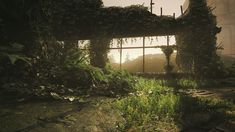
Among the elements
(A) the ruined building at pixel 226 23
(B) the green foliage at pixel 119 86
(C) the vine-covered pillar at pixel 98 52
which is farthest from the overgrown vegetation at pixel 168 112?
(A) the ruined building at pixel 226 23

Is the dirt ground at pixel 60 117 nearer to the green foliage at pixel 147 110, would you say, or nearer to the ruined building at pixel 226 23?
the green foliage at pixel 147 110

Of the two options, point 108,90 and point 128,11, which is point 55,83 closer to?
point 108,90

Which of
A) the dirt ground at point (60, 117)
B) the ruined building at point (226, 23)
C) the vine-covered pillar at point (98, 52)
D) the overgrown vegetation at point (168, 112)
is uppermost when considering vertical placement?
the ruined building at point (226, 23)

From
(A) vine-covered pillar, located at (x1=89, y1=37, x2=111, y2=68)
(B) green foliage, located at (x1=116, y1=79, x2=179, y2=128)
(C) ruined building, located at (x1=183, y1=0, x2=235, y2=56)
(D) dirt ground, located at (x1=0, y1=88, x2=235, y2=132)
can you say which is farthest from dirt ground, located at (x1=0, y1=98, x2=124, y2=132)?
(C) ruined building, located at (x1=183, y1=0, x2=235, y2=56)

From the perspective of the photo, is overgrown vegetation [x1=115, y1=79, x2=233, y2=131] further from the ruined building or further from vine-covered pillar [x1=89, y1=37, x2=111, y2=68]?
the ruined building

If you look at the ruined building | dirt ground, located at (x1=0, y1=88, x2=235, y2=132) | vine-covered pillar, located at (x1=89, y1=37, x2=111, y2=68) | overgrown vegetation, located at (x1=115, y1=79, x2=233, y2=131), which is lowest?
overgrown vegetation, located at (x1=115, y1=79, x2=233, y2=131)

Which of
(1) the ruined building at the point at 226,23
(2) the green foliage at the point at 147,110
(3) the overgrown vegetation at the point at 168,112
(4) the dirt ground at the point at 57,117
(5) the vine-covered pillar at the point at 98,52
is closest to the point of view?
(4) the dirt ground at the point at 57,117

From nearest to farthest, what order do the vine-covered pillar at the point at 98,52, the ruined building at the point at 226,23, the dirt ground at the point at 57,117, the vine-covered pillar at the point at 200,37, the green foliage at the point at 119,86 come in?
the dirt ground at the point at 57,117 < the green foliage at the point at 119,86 < the vine-covered pillar at the point at 200,37 < the vine-covered pillar at the point at 98,52 < the ruined building at the point at 226,23

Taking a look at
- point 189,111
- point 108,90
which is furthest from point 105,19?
point 189,111

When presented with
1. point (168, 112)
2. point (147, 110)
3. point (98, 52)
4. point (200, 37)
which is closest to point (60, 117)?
point (147, 110)

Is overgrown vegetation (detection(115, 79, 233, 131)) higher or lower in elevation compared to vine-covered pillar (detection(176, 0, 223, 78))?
lower

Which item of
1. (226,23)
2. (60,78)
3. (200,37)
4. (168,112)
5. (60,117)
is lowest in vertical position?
(168,112)

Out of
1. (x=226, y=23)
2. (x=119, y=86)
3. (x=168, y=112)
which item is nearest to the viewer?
(x=168, y=112)

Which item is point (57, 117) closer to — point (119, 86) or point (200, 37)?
point (119, 86)
